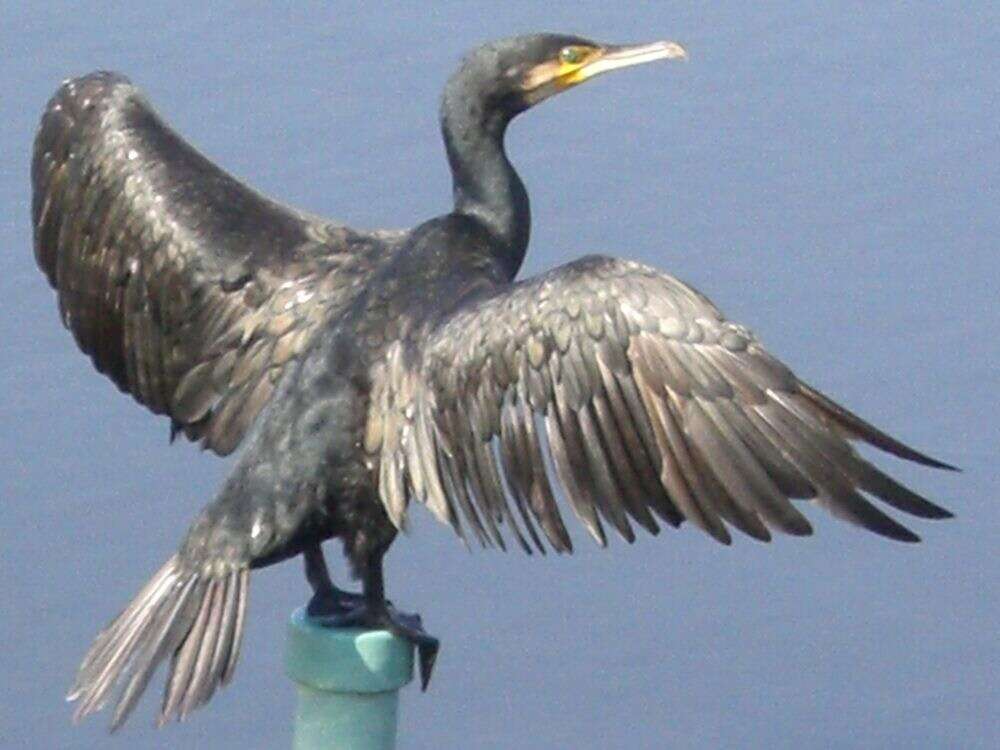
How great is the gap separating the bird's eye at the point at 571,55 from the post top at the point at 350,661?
1116mm

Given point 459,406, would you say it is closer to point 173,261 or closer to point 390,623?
point 390,623

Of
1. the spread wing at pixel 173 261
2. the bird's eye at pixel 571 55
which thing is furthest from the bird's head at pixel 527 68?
the spread wing at pixel 173 261

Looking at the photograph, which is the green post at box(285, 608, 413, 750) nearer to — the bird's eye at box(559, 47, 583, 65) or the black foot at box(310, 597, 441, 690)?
the black foot at box(310, 597, 441, 690)

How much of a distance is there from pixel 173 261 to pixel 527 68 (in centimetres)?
69

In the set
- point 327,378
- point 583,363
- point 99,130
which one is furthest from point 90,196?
point 583,363

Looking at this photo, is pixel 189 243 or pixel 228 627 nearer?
pixel 228 627

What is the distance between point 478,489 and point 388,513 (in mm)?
145

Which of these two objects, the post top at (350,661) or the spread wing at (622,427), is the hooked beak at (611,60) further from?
the post top at (350,661)

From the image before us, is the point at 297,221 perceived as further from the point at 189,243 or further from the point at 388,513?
the point at 388,513

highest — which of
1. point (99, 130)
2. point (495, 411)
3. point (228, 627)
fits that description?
point (99, 130)

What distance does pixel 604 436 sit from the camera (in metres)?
4.82

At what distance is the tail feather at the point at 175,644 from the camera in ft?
15.8

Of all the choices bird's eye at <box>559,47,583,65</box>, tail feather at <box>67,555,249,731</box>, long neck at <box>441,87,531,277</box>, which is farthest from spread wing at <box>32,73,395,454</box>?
tail feather at <box>67,555,249,731</box>

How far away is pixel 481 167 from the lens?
17.7 ft
